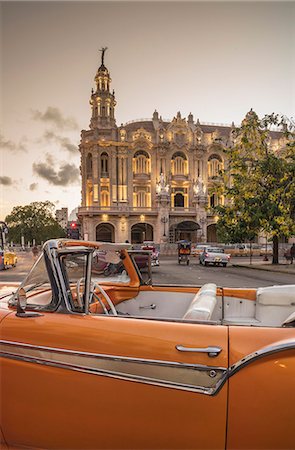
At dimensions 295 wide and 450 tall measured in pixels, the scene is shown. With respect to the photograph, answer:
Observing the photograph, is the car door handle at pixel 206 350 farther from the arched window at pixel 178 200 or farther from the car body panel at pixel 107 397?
the arched window at pixel 178 200

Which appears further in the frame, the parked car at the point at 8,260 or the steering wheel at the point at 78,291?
the parked car at the point at 8,260

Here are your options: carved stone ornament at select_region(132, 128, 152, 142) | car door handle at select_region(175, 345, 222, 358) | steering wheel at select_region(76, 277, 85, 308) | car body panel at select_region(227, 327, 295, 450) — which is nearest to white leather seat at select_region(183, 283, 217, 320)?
car door handle at select_region(175, 345, 222, 358)

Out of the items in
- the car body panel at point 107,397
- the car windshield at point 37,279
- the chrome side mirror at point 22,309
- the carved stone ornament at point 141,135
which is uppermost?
the carved stone ornament at point 141,135

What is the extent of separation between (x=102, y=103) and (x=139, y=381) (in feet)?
194

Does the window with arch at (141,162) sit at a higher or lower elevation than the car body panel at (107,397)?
higher

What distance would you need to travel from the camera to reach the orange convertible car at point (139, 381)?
168 cm

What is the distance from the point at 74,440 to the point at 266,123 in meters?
24.0

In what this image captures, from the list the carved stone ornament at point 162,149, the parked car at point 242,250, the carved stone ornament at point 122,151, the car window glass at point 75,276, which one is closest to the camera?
the car window glass at point 75,276

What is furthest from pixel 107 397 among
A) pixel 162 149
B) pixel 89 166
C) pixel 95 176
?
pixel 162 149

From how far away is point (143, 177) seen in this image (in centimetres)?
5519

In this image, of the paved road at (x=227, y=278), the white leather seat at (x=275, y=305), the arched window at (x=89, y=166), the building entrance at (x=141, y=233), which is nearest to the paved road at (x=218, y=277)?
the paved road at (x=227, y=278)

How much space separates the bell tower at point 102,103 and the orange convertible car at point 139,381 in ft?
183

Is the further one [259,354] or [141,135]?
[141,135]

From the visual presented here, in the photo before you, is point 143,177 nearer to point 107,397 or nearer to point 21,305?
point 21,305
